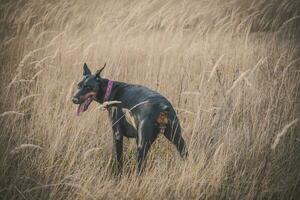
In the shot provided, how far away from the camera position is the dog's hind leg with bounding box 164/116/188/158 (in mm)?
3969

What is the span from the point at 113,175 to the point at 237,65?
10.4 feet

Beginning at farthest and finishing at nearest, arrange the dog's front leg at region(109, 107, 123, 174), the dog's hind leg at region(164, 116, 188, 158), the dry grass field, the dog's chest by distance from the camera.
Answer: the dog's front leg at region(109, 107, 123, 174), the dog's chest, the dog's hind leg at region(164, 116, 188, 158), the dry grass field

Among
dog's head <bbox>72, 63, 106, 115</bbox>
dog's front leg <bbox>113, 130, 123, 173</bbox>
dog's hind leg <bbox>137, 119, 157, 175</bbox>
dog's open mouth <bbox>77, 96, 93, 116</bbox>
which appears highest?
dog's head <bbox>72, 63, 106, 115</bbox>

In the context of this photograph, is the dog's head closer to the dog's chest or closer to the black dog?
the black dog

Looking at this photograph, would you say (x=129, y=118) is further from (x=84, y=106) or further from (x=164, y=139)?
(x=164, y=139)

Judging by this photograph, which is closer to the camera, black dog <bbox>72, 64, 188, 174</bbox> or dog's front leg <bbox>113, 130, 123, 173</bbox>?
black dog <bbox>72, 64, 188, 174</bbox>

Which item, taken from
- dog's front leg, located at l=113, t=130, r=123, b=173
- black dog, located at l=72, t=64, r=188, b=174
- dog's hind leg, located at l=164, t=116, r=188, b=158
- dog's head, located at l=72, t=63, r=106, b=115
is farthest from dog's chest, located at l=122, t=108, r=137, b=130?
dog's head, located at l=72, t=63, r=106, b=115

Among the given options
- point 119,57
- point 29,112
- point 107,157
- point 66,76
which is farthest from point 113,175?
point 119,57

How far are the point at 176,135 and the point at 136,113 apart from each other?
0.44 m

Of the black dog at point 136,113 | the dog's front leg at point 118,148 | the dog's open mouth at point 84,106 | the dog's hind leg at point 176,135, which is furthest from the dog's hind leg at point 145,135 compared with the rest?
the dog's open mouth at point 84,106

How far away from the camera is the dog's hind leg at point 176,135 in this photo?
3969 mm

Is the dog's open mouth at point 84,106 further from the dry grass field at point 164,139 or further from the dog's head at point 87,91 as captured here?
the dry grass field at point 164,139

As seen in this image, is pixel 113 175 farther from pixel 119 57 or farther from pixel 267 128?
pixel 119 57

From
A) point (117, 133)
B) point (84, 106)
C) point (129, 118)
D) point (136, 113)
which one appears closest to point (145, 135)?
point (136, 113)
